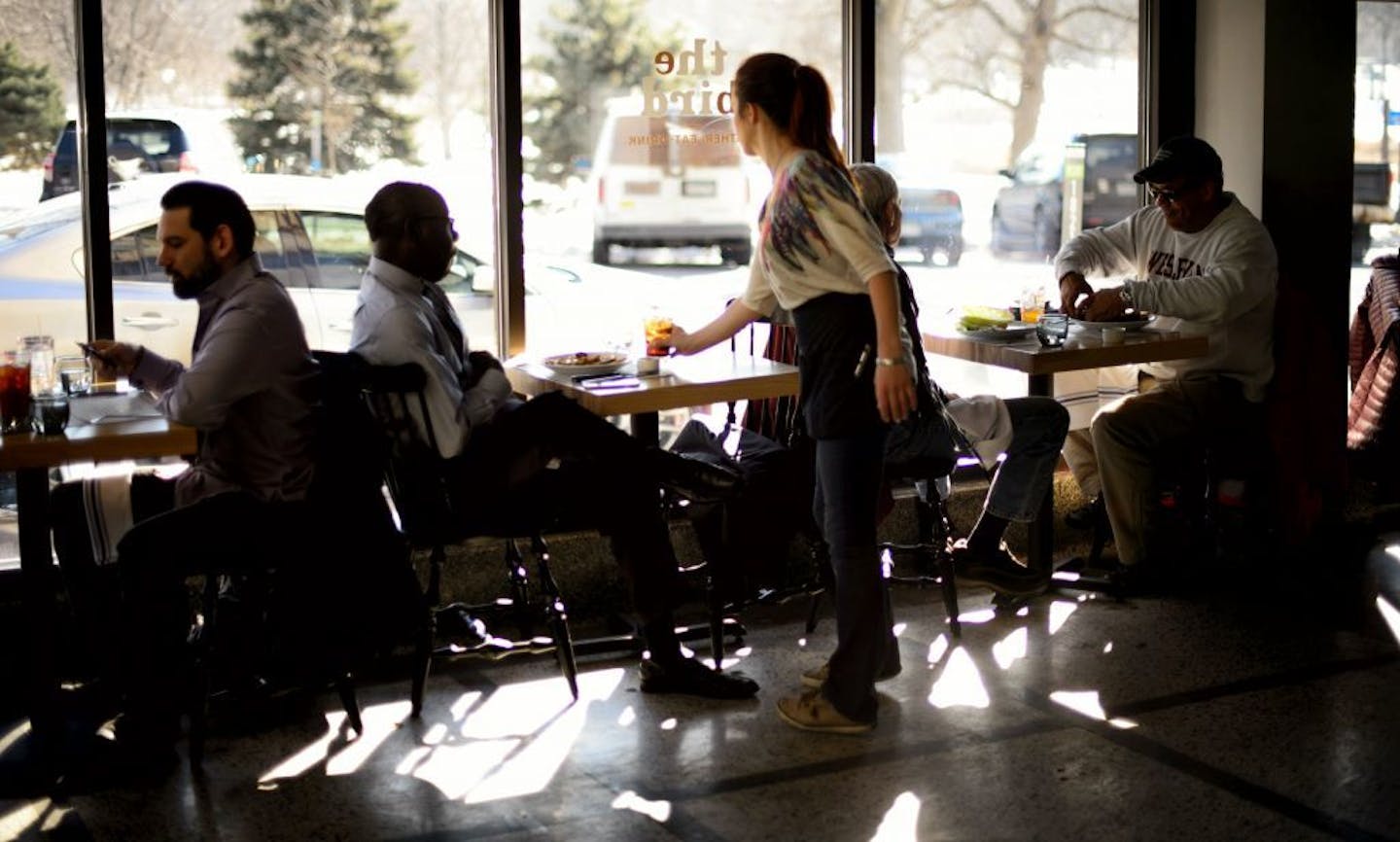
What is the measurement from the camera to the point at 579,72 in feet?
17.6

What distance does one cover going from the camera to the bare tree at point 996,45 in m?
5.90

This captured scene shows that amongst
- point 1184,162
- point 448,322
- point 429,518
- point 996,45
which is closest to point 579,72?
point 448,322

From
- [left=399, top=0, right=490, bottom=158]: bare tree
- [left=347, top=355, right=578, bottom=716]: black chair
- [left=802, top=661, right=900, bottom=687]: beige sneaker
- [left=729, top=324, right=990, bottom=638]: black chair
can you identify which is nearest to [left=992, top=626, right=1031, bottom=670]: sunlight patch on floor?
[left=729, top=324, right=990, bottom=638]: black chair

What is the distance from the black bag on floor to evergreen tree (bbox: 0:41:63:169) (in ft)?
6.44

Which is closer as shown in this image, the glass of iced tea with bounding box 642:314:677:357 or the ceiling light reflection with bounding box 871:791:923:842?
the ceiling light reflection with bounding box 871:791:923:842

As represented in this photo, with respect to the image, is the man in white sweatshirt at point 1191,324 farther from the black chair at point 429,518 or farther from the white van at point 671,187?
the black chair at point 429,518

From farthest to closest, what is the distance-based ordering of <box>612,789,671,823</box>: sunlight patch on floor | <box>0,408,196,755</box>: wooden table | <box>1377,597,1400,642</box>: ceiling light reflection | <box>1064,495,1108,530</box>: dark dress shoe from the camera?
<box>1064,495,1108,530</box>: dark dress shoe, <box>1377,597,1400,642</box>: ceiling light reflection, <box>0,408,196,755</box>: wooden table, <box>612,789,671,823</box>: sunlight patch on floor

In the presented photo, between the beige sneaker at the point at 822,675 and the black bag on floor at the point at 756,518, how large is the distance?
0.37 meters

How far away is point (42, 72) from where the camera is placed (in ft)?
15.3

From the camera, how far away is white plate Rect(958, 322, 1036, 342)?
212 inches

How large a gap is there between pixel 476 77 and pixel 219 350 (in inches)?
62.6

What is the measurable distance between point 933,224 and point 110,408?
A: 3.04 m

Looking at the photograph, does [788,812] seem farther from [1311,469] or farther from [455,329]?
[1311,469]

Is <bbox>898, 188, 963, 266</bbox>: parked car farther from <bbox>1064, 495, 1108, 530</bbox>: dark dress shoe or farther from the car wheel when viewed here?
<bbox>1064, 495, 1108, 530</bbox>: dark dress shoe
